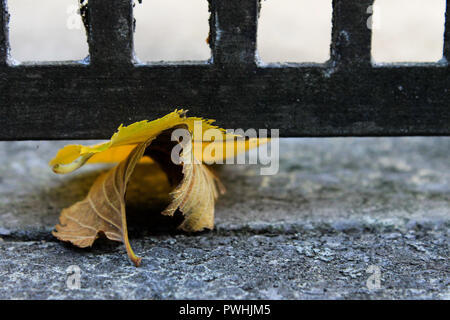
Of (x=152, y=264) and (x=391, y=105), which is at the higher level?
(x=391, y=105)

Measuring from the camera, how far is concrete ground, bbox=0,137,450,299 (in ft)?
2.11

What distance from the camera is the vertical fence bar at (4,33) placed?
0.82m

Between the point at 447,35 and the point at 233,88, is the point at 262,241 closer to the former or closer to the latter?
the point at 233,88

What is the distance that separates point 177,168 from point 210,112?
128 millimetres

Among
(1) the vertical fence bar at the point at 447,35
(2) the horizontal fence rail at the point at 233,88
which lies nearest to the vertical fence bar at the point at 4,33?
(2) the horizontal fence rail at the point at 233,88

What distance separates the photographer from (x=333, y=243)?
805 millimetres

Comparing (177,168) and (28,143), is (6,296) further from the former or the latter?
(28,143)

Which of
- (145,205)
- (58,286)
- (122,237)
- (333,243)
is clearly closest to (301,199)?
(333,243)

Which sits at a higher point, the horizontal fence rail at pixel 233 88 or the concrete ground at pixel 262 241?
the horizontal fence rail at pixel 233 88

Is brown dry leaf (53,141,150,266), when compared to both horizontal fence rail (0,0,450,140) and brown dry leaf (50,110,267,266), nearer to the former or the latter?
brown dry leaf (50,110,267,266)

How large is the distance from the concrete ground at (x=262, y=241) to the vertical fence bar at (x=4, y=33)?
0.32 metres

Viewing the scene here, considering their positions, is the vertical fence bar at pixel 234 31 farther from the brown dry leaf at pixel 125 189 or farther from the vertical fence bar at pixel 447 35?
the vertical fence bar at pixel 447 35

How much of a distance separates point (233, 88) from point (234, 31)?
106 mm
